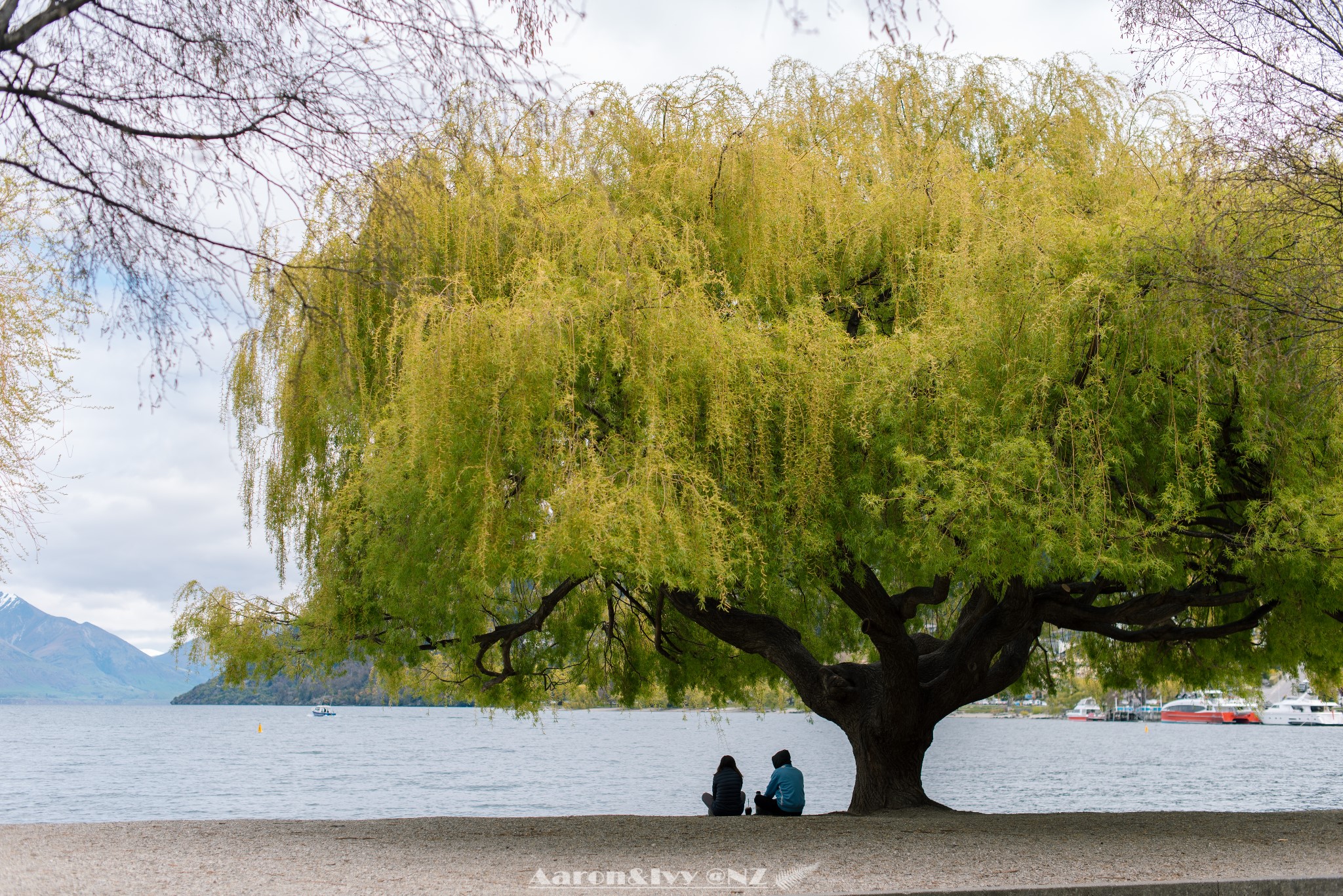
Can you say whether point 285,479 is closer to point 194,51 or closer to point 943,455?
point 194,51

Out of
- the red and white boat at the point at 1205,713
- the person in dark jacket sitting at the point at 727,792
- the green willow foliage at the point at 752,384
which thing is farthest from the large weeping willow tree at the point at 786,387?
the red and white boat at the point at 1205,713

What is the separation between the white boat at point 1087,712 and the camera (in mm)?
144000

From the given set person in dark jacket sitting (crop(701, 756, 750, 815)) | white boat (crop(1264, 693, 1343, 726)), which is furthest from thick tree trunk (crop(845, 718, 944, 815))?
white boat (crop(1264, 693, 1343, 726))

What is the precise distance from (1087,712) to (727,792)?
491 ft

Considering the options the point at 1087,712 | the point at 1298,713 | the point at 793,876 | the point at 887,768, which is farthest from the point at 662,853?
the point at 1087,712

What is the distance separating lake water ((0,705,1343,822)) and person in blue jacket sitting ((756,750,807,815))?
203 cm

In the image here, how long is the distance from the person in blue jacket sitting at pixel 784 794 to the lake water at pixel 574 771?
2034 mm

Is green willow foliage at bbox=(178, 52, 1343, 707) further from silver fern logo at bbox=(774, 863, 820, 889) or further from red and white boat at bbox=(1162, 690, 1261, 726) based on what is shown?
red and white boat at bbox=(1162, 690, 1261, 726)

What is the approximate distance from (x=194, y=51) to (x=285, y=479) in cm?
651

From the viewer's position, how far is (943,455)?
10.0 meters

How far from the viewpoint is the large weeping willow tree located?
9234 millimetres

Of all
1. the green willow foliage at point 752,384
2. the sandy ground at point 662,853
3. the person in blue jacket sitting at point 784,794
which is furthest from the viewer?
the person in blue jacket sitting at point 784,794

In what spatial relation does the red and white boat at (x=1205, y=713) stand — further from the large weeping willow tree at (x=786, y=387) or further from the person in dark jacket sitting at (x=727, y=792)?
the large weeping willow tree at (x=786, y=387)

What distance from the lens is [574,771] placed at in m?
45.0
